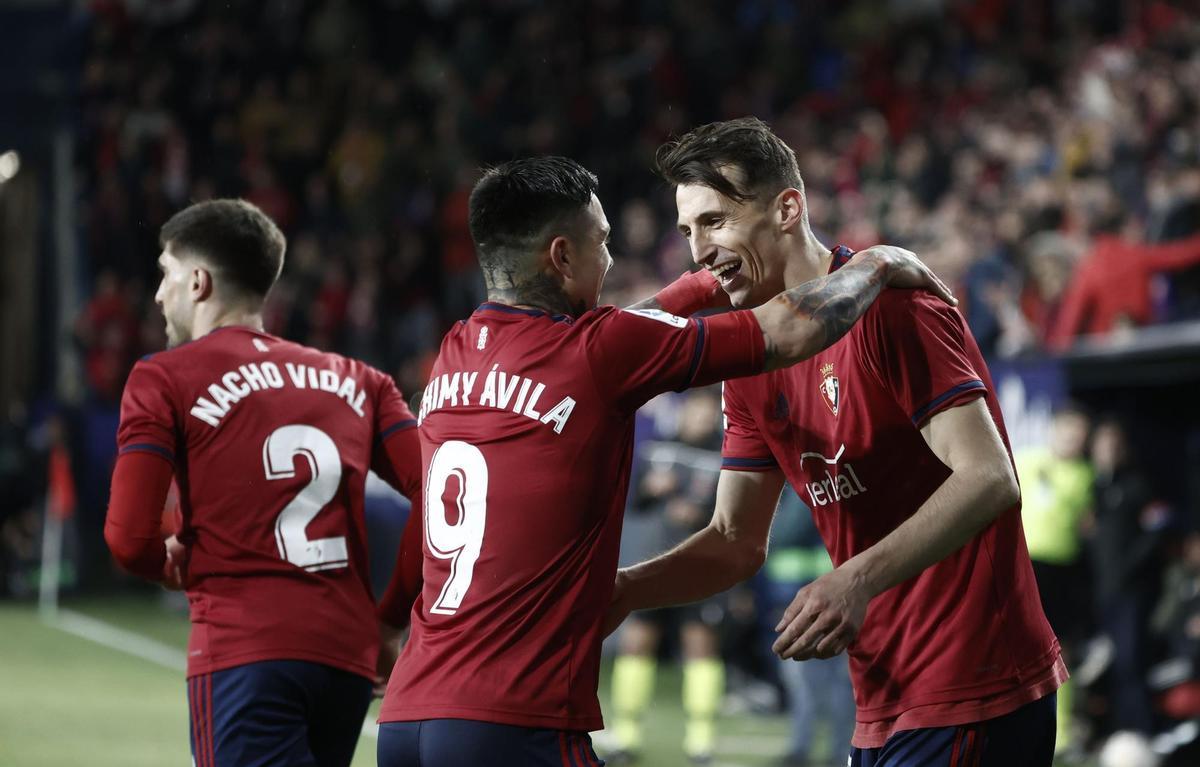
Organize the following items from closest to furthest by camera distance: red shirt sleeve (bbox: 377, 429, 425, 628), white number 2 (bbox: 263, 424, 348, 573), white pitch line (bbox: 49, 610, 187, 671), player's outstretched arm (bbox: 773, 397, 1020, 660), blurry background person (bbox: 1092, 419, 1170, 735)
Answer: player's outstretched arm (bbox: 773, 397, 1020, 660), white number 2 (bbox: 263, 424, 348, 573), red shirt sleeve (bbox: 377, 429, 425, 628), blurry background person (bbox: 1092, 419, 1170, 735), white pitch line (bbox: 49, 610, 187, 671)

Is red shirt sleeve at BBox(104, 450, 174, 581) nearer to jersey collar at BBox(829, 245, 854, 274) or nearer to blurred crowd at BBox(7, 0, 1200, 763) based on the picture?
jersey collar at BBox(829, 245, 854, 274)

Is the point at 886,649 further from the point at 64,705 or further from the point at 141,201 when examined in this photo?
the point at 141,201

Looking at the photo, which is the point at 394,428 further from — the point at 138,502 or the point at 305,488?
the point at 138,502

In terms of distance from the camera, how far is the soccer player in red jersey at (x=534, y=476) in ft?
10.3

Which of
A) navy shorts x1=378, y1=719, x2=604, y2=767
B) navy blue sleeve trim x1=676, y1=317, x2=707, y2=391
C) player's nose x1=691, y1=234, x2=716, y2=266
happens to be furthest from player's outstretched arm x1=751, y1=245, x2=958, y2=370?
navy shorts x1=378, y1=719, x2=604, y2=767

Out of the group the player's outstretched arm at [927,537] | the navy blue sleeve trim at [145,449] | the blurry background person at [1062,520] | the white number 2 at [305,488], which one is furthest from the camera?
the blurry background person at [1062,520]

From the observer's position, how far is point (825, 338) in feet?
10.8

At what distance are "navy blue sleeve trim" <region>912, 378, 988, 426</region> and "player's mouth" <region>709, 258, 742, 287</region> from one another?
593mm

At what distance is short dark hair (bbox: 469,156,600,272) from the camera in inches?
133

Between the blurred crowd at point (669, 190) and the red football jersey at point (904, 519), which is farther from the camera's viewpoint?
the blurred crowd at point (669, 190)

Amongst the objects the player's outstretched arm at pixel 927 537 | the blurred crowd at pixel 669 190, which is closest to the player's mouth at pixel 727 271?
the player's outstretched arm at pixel 927 537

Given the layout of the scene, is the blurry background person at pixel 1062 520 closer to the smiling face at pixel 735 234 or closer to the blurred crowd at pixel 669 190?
the blurred crowd at pixel 669 190

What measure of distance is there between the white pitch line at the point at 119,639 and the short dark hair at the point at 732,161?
31.6ft

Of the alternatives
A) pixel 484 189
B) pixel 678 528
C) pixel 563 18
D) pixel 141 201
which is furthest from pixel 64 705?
pixel 563 18
